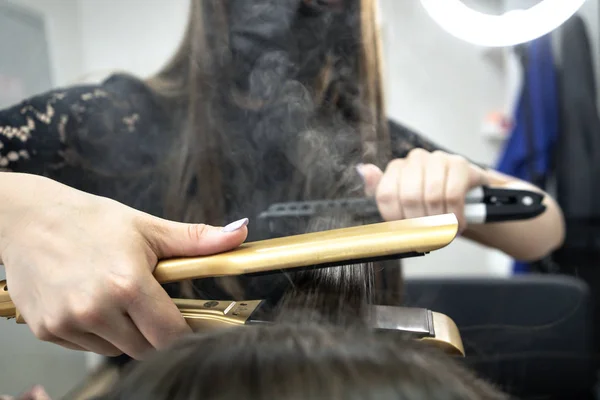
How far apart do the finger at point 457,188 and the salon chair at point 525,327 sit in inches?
4.6

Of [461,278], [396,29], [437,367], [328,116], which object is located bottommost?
[461,278]

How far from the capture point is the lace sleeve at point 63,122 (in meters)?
0.31

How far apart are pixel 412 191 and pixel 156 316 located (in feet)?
0.68

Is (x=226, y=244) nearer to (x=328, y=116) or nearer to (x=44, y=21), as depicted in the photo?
(x=328, y=116)

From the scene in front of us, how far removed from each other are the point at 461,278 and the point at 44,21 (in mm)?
687

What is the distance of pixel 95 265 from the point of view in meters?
0.23

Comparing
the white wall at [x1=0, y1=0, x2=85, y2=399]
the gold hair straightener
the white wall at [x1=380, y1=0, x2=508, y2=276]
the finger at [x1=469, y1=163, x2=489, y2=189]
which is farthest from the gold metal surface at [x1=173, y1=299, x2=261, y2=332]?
the white wall at [x1=380, y1=0, x2=508, y2=276]

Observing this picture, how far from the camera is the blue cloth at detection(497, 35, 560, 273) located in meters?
1.04

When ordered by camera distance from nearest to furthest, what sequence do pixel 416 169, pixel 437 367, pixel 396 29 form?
1. pixel 437 367
2. pixel 416 169
3. pixel 396 29

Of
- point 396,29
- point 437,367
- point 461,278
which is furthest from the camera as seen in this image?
→ point 461,278

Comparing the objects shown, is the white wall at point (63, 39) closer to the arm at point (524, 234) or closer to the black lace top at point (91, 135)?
the black lace top at point (91, 135)

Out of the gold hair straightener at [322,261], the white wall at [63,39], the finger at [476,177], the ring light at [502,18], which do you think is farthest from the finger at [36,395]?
the ring light at [502,18]

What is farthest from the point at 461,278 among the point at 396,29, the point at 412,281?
the point at 396,29

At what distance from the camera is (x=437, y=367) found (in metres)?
0.20
